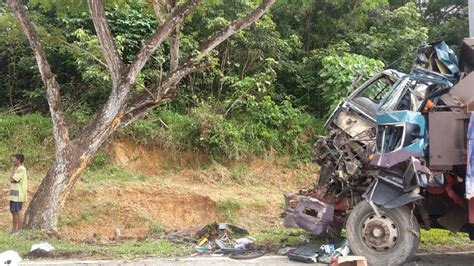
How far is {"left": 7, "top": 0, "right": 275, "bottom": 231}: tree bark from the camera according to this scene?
8.63 metres

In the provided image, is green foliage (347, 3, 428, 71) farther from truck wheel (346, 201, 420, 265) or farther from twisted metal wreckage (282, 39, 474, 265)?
truck wheel (346, 201, 420, 265)

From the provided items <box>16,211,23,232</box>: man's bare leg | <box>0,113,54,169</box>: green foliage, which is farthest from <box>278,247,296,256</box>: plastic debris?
<box>0,113,54,169</box>: green foliage

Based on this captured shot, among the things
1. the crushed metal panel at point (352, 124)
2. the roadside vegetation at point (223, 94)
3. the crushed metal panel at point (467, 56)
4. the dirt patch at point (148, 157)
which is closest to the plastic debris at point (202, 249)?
the crushed metal panel at point (352, 124)

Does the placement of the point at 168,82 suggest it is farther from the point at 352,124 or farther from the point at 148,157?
the point at 148,157

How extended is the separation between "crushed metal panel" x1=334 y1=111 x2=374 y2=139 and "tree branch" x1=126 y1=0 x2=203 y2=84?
372cm

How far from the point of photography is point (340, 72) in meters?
13.5

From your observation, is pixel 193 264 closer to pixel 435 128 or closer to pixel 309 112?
pixel 435 128

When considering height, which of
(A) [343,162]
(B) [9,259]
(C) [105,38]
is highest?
(C) [105,38]

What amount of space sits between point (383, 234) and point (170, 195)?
6.26 m

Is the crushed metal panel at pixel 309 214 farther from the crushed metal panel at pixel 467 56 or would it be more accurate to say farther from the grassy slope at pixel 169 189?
the crushed metal panel at pixel 467 56

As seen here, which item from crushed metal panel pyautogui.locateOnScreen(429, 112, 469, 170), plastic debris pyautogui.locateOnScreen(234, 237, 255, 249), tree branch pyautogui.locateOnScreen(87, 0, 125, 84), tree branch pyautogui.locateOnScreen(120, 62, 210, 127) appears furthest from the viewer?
tree branch pyautogui.locateOnScreen(120, 62, 210, 127)

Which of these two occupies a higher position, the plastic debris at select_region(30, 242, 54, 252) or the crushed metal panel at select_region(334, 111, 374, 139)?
the crushed metal panel at select_region(334, 111, 374, 139)

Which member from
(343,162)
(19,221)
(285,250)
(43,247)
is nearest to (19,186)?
(19,221)

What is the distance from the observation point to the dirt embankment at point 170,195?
35.1 feet
